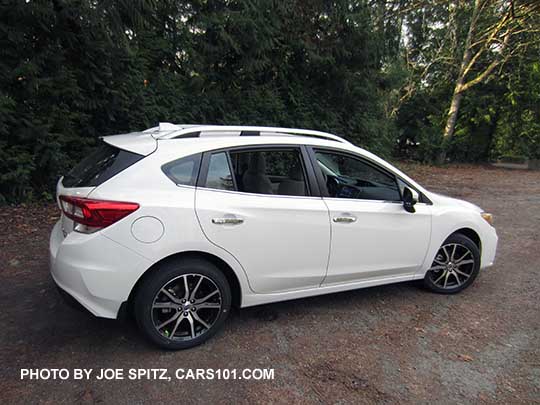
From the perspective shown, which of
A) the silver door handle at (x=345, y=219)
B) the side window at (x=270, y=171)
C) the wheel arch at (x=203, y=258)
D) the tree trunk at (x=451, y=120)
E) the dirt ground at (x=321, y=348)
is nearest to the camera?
the dirt ground at (x=321, y=348)

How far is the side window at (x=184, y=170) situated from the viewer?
2.56m

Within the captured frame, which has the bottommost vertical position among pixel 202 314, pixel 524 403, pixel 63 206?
pixel 524 403

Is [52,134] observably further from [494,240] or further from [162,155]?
[494,240]

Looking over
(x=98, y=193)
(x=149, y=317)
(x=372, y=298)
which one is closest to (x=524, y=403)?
(x=372, y=298)

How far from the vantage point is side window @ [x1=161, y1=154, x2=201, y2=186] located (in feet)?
8.41

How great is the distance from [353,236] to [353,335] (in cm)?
82

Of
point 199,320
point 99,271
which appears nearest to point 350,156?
point 199,320

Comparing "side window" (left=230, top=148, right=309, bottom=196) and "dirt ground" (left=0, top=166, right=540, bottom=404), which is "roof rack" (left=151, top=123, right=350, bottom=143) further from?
"dirt ground" (left=0, top=166, right=540, bottom=404)

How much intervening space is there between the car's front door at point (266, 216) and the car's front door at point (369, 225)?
149mm

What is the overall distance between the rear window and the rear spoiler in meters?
0.03

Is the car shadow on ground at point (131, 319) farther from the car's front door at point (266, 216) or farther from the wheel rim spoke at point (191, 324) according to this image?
the car's front door at point (266, 216)

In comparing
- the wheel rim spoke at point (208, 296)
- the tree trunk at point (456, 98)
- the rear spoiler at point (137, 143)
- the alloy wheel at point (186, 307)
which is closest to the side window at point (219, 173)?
the rear spoiler at point (137, 143)

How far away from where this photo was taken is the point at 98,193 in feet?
7.81

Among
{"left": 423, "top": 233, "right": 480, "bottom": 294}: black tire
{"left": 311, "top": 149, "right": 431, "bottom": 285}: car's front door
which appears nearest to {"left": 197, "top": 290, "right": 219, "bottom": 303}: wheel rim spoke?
{"left": 311, "top": 149, "right": 431, "bottom": 285}: car's front door
